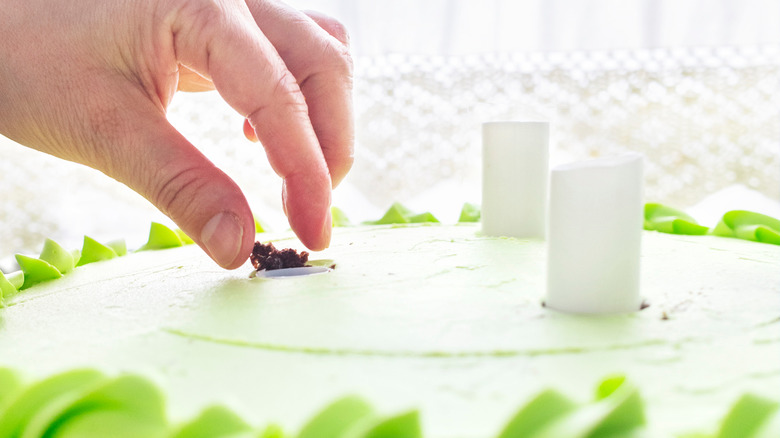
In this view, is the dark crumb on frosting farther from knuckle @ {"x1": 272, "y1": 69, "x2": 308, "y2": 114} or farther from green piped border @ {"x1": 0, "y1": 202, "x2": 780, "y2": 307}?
green piped border @ {"x1": 0, "y1": 202, "x2": 780, "y2": 307}

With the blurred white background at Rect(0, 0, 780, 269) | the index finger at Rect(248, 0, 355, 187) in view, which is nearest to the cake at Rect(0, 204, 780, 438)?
the index finger at Rect(248, 0, 355, 187)

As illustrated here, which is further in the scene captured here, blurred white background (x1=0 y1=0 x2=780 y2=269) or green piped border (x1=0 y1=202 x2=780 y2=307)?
blurred white background (x1=0 y1=0 x2=780 y2=269)

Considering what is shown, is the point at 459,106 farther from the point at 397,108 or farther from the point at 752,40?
the point at 752,40

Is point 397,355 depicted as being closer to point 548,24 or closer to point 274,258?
point 274,258

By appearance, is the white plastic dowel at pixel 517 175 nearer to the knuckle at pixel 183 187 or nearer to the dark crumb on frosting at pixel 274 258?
the dark crumb on frosting at pixel 274 258

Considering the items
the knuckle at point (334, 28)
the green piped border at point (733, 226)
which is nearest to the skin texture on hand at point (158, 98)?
the knuckle at point (334, 28)

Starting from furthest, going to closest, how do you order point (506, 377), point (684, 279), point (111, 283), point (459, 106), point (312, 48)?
point (459, 106) → point (312, 48) → point (111, 283) → point (684, 279) → point (506, 377)

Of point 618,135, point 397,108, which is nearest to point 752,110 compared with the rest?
point 618,135
